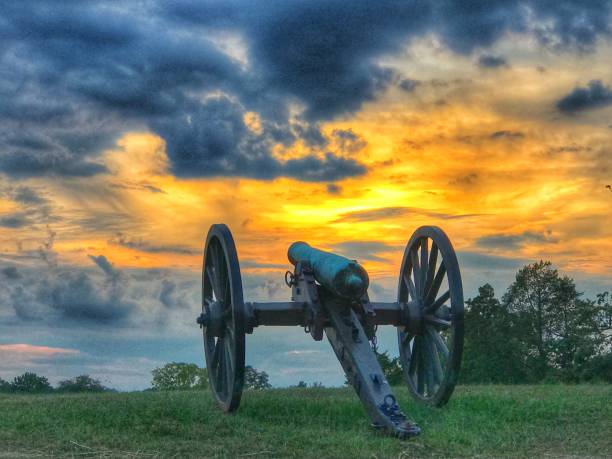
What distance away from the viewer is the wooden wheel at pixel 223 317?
10.7 meters

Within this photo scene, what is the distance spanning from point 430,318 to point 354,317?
5.20 feet

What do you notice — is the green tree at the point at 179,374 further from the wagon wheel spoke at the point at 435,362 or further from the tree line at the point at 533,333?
the wagon wheel spoke at the point at 435,362

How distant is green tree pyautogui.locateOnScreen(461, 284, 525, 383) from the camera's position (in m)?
27.3

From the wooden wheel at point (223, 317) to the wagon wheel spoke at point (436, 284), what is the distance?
300 cm

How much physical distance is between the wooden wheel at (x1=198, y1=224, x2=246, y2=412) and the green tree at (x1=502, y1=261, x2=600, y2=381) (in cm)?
1631

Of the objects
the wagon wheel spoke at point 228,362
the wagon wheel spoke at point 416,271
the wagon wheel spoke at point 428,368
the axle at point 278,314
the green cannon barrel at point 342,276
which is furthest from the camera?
the wagon wheel spoke at point 416,271

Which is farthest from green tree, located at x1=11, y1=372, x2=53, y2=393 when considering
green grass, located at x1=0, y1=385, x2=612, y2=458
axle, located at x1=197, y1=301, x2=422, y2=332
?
axle, located at x1=197, y1=301, x2=422, y2=332

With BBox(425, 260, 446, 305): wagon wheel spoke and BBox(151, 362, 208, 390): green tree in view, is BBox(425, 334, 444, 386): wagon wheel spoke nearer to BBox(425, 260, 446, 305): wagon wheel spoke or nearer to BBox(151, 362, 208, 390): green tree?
BBox(425, 260, 446, 305): wagon wheel spoke

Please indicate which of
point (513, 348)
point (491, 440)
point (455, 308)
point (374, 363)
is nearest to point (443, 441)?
point (491, 440)

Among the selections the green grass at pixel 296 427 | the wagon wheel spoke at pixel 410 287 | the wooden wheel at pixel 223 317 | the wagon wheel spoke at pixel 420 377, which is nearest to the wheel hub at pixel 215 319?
the wooden wheel at pixel 223 317

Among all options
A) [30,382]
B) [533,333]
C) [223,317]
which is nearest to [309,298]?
[223,317]

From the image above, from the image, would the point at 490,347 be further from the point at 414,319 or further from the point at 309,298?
the point at 309,298

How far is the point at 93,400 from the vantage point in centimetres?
1363

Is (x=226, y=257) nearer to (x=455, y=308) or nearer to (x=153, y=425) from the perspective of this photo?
(x=153, y=425)
